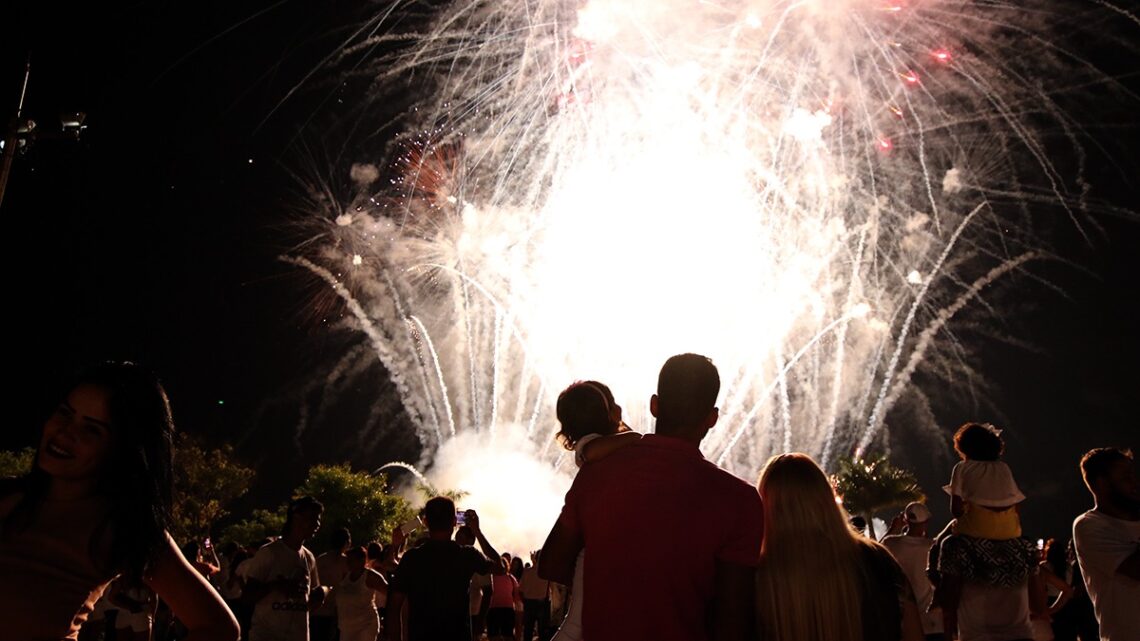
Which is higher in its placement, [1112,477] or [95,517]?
[1112,477]

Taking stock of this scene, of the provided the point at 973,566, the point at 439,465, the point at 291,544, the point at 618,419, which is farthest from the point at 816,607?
the point at 439,465

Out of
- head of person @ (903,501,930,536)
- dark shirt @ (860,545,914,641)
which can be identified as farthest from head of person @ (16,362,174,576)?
head of person @ (903,501,930,536)

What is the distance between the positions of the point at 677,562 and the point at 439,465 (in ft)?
159

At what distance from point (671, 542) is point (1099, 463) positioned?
3.18 meters

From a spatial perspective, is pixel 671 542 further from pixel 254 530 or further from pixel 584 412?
pixel 254 530

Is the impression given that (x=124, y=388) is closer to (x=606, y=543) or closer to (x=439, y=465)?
(x=606, y=543)

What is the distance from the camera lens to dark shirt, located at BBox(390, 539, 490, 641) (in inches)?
241

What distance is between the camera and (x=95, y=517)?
2812mm

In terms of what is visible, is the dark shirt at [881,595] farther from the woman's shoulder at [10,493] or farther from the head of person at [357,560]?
the head of person at [357,560]

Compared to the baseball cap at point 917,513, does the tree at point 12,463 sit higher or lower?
higher

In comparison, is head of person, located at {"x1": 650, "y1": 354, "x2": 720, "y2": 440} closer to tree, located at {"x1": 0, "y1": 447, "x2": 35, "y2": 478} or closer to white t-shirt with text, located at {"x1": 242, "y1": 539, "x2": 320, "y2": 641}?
white t-shirt with text, located at {"x1": 242, "y1": 539, "x2": 320, "y2": 641}

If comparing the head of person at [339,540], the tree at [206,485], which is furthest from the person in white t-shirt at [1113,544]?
the tree at [206,485]

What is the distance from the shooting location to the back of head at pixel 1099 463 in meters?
5.02

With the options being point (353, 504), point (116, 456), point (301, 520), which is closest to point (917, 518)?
point (301, 520)
